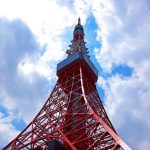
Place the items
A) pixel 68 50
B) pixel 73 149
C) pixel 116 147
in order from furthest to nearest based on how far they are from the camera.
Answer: pixel 68 50
pixel 73 149
pixel 116 147

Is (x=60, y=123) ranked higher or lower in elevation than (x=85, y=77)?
lower

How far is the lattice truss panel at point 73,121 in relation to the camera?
47.6 ft

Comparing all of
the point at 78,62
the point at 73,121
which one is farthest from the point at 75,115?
the point at 78,62

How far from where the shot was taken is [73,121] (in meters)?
18.1

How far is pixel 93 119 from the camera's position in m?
16.3

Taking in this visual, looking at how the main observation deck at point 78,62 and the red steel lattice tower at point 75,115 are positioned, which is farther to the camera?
the main observation deck at point 78,62

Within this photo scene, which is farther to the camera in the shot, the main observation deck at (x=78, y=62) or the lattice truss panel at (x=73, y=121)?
the main observation deck at (x=78, y=62)

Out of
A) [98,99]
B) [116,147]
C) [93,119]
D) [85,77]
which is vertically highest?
[85,77]

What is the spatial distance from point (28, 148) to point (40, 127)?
180 cm

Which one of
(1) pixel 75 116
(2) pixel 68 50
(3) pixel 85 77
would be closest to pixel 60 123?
(1) pixel 75 116

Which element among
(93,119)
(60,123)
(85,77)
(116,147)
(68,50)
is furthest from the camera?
(68,50)

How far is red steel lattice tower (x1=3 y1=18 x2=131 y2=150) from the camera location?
14.8 m

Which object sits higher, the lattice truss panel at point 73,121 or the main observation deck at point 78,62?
the main observation deck at point 78,62

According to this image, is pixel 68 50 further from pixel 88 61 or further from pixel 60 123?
pixel 60 123
